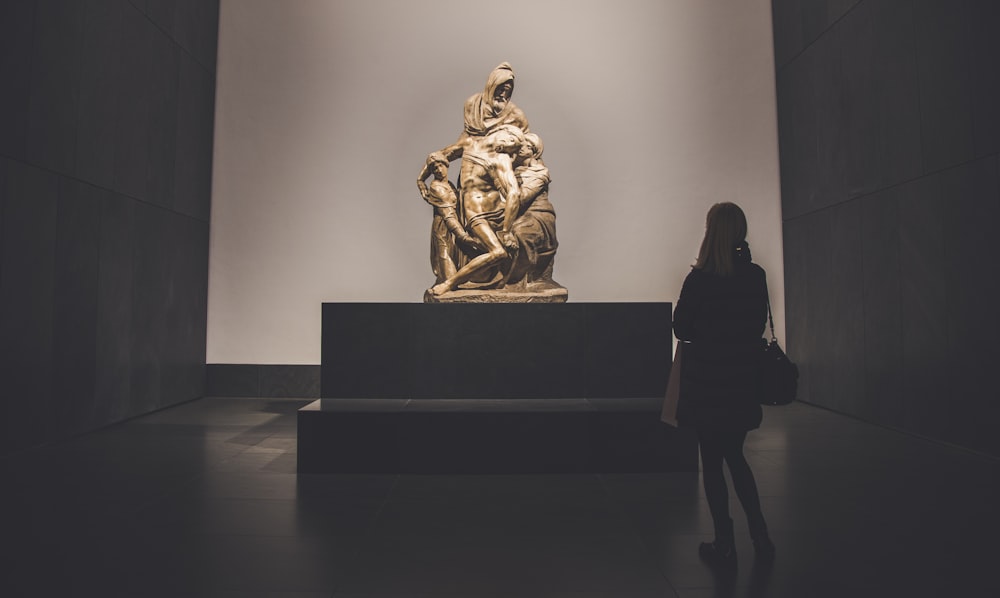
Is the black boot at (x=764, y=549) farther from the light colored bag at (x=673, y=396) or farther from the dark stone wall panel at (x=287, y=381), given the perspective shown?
the dark stone wall panel at (x=287, y=381)

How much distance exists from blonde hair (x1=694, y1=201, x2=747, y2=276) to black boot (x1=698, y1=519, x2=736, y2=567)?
1.09 m

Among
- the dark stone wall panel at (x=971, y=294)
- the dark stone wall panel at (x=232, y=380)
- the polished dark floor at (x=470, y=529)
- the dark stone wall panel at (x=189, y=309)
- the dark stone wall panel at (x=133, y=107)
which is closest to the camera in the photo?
the polished dark floor at (x=470, y=529)

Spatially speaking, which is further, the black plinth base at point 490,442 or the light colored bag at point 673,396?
the black plinth base at point 490,442

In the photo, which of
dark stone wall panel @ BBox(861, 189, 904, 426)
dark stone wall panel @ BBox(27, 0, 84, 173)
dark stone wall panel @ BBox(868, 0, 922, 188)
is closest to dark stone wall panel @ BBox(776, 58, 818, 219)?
dark stone wall panel @ BBox(868, 0, 922, 188)

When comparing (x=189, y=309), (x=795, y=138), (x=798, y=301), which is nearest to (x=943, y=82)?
(x=795, y=138)

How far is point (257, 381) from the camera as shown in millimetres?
9102

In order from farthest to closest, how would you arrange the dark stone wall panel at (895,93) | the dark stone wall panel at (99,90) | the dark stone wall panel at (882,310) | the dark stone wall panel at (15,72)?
the dark stone wall panel at (882,310), the dark stone wall panel at (895,93), the dark stone wall panel at (99,90), the dark stone wall panel at (15,72)

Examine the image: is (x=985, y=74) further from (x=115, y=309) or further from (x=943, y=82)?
(x=115, y=309)

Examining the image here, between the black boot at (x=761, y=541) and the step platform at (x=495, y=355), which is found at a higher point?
the step platform at (x=495, y=355)

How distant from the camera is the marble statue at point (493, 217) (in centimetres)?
619

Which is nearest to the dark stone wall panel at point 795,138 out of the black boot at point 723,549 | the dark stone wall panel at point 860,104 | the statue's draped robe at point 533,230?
the dark stone wall panel at point 860,104

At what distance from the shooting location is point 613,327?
5781 millimetres

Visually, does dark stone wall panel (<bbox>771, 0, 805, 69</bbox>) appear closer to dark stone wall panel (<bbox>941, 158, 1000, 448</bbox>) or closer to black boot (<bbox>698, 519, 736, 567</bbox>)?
dark stone wall panel (<bbox>941, 158, 1000, 448</bbox>)

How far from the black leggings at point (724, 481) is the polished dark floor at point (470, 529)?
19 centimetres
